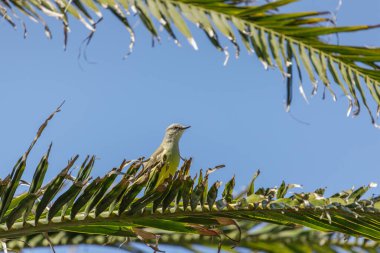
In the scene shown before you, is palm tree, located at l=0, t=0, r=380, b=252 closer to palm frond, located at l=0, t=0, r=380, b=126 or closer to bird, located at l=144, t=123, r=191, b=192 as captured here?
palm frond, located at l=0, t=0, r=380, b=126

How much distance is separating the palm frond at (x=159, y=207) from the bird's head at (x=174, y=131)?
5.89 meters

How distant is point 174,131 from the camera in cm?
956

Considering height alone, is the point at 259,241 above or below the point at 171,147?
below

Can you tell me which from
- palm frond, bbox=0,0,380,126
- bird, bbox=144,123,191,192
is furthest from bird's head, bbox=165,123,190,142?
palm frond, bbox=0,0,380,126

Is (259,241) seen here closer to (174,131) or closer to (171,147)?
(171,147)

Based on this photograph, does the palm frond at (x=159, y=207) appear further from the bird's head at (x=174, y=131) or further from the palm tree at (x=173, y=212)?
the bird's head at (x=174, y=131)

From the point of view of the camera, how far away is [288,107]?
4602 millimetres

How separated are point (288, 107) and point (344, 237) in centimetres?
133

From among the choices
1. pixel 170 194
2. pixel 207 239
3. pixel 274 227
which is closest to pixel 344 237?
pixel 274 227

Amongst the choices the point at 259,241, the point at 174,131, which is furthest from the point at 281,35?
the point at 174,131

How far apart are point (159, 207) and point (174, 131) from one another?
21.1 feet

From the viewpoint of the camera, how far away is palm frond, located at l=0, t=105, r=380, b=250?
287 cm

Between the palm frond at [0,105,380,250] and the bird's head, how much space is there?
5889mm

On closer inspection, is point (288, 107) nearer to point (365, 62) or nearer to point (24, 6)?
Answer: point (365, 62)
